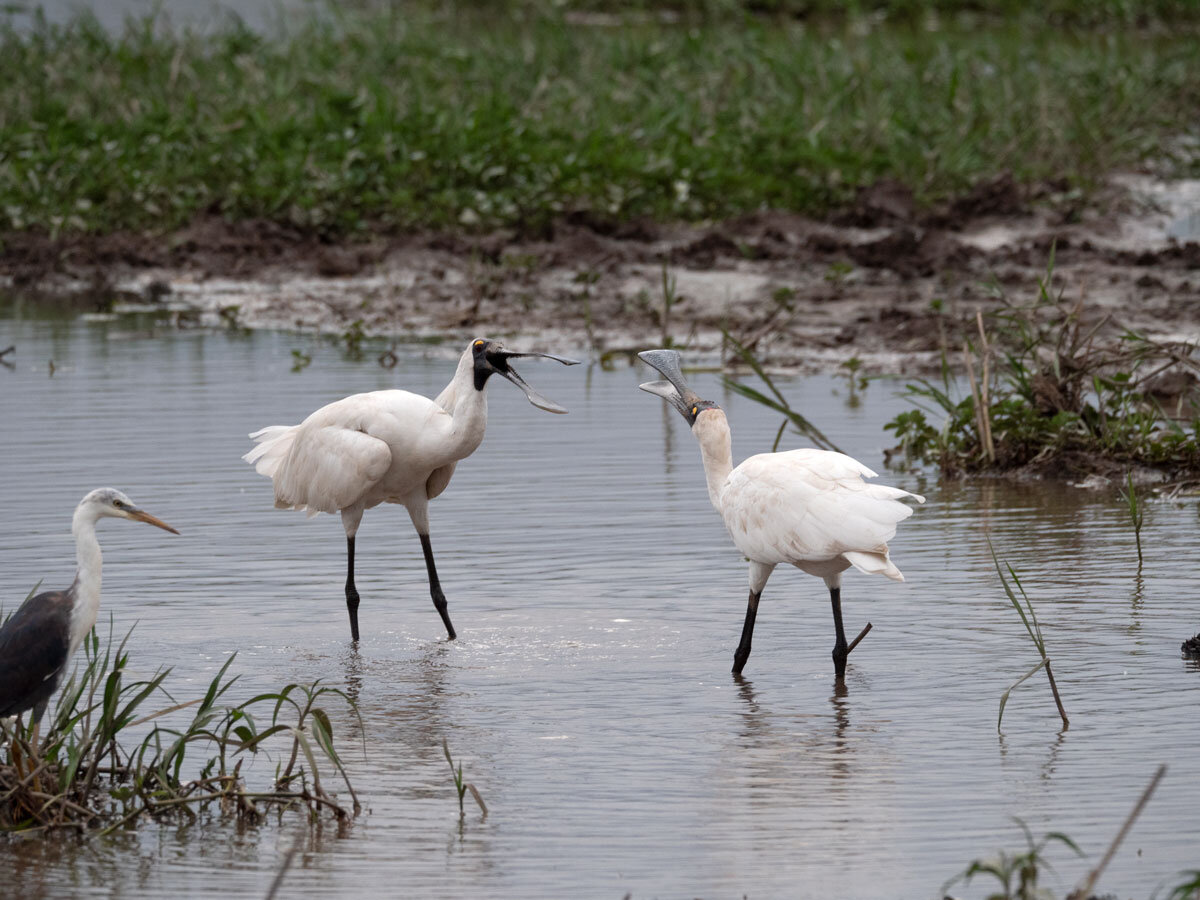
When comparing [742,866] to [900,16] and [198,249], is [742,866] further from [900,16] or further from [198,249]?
[900,16]

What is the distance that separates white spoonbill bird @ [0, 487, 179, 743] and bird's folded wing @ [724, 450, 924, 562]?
2.33 metres

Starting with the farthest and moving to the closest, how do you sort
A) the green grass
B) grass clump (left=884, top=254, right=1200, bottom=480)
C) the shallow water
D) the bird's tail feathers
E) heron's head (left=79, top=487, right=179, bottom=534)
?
the green grass, grass clump (left=884, top=254, right=1200, bottom=480), the bird's tail feathers, heron's head (left=79, top=487, right=179, bottom=534), the shallow water

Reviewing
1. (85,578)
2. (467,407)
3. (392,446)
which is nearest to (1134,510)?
(467,407)

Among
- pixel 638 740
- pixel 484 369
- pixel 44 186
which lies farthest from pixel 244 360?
pixel 638 740

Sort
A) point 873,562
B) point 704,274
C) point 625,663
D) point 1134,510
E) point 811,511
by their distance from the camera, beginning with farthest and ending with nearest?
point 704,274 → point 1134,510 → point 625,663 → point 811,511 → point 873,562

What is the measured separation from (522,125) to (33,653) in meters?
12.8

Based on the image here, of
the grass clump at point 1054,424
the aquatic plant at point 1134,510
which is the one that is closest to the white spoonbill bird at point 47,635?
the aquatic plant at point 1134,510

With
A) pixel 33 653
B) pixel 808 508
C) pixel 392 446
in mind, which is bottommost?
pixel 33 653

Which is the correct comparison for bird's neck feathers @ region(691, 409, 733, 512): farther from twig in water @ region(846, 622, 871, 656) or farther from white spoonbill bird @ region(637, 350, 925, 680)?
twig in water @ region(846, 622, 871, 656)

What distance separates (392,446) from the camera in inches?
303

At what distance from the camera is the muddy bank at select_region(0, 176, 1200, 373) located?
13.9 meters

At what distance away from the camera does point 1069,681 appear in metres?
6.59

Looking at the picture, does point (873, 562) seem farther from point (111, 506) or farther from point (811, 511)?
point (111, 506)

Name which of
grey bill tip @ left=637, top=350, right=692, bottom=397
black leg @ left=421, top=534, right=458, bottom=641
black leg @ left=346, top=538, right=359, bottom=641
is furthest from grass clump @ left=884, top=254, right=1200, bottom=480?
black leg @ left=346, top=538, right=359, bottom=641
